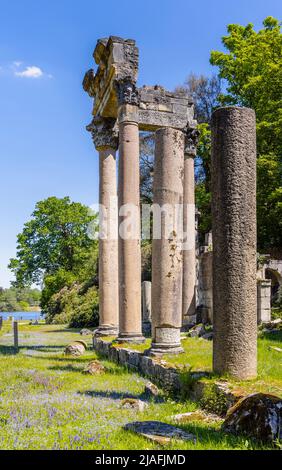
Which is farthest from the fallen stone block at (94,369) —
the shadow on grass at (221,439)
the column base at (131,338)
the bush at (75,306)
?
the bush at (75,306)

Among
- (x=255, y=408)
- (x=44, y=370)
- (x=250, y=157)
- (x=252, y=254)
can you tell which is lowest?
(x=44, y=370)

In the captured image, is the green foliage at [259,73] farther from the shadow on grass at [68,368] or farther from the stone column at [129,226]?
the shadow on grass at [68,368]

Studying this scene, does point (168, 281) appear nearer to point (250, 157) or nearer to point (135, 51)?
point (250, 157)

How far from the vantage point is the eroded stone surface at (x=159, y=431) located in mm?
5340

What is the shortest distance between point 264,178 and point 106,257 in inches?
587

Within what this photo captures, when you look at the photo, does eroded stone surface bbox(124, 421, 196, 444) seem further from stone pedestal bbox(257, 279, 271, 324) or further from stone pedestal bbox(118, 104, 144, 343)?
stone pedestal bbox(257, 279, 271, 324)

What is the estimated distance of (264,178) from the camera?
1085 inches

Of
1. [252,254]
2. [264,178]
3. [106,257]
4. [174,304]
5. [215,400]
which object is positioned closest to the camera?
[215,400]

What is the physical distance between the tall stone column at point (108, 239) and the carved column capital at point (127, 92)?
258 centimetres

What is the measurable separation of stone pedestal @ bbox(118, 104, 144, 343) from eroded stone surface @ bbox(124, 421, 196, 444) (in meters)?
7.08

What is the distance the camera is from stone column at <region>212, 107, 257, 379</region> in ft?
23.5

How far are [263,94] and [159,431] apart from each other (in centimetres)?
2611

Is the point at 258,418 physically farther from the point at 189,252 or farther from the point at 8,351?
the point at 189,252

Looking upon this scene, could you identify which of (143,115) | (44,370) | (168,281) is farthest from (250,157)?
(143,115)
